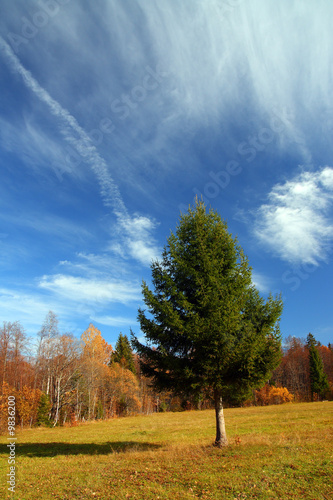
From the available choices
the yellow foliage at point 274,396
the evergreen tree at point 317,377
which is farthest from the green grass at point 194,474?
the yellow foliage at point 274,396

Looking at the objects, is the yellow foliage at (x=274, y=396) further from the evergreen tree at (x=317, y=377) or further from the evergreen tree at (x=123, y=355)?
the evergreen tree at (x=123, y=355)

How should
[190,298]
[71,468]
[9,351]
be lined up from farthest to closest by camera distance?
[9,351] → [190,298] → [71,468]

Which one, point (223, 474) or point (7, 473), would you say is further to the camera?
point (7, 473)

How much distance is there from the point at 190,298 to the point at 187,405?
65.6 m

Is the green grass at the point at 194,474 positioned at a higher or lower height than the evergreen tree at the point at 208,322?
lower

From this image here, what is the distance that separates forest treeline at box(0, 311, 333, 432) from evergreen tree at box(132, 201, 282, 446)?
51.1ft

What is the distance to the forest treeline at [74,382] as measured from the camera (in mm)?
36438

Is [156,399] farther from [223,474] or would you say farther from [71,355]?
[223,474]

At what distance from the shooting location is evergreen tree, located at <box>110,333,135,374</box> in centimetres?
6718

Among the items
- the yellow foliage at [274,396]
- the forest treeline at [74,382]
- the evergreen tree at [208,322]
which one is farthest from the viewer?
the yellow foliage at [274,396]

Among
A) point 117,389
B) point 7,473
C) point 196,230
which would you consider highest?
point 196,230

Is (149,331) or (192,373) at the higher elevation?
(149,331)

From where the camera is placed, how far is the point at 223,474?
8.73 m

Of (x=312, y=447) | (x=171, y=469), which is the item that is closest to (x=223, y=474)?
(x=171, y=469)
